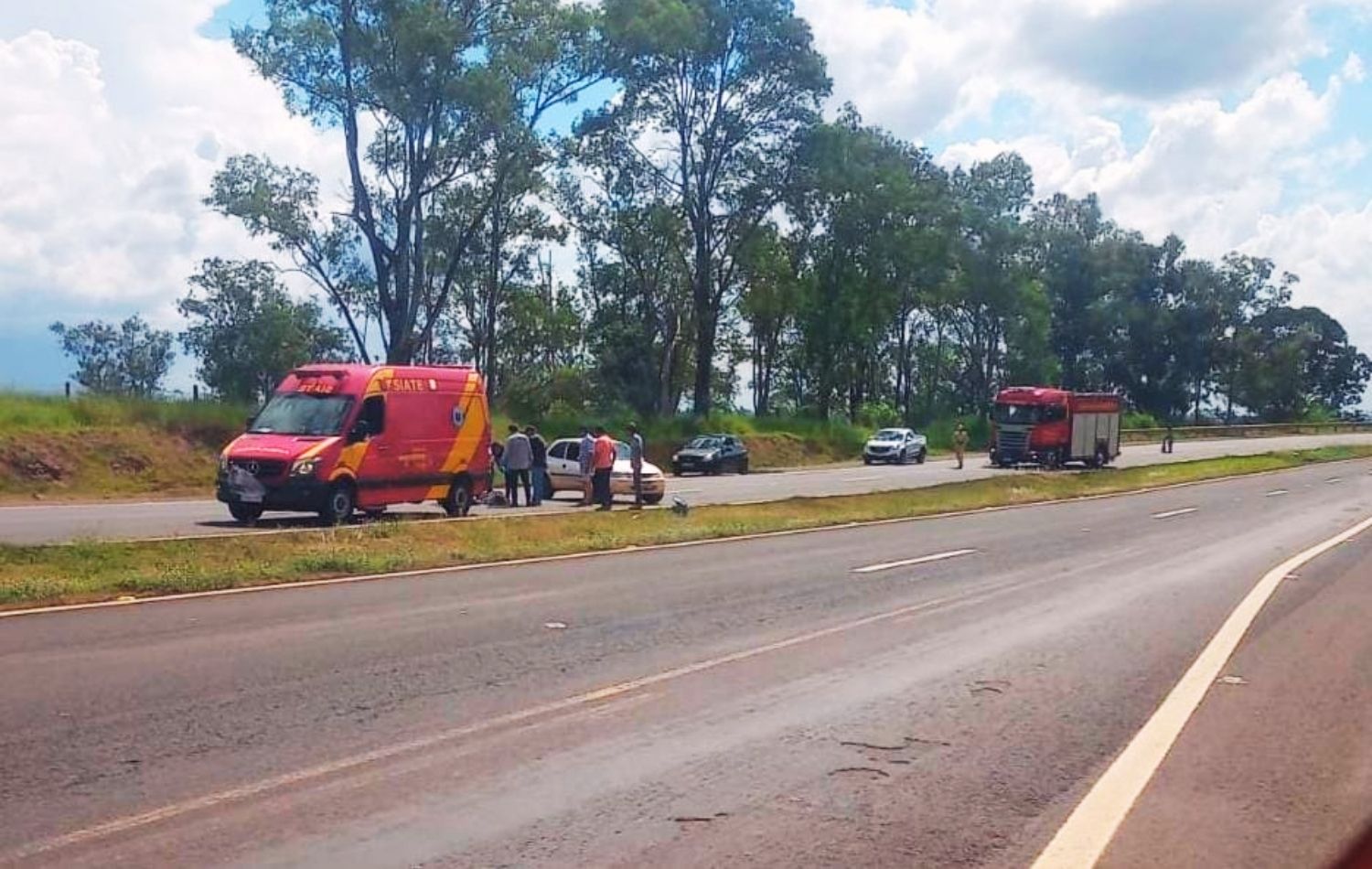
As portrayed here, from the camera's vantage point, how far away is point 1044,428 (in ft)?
179

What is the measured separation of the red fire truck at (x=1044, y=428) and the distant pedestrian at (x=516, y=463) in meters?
29.7

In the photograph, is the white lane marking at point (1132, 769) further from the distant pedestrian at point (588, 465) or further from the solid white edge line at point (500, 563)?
the distant pedestrian at point (588, 465)

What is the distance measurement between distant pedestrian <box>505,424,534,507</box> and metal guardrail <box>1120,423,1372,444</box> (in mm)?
58264

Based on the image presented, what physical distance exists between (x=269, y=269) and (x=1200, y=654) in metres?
55.1

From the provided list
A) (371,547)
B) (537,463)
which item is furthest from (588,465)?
(371,547)

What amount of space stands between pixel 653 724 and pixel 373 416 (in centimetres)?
1539

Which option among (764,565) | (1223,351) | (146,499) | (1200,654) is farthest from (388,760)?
(1223,351)

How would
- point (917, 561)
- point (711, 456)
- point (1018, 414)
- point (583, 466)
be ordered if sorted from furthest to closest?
point (1018, 414) < point (711, 456) < point (583, 466) < point (917, 561)

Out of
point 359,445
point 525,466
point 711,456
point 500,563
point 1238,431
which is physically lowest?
point 500,563

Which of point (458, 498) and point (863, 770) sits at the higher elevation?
point (458, 498)

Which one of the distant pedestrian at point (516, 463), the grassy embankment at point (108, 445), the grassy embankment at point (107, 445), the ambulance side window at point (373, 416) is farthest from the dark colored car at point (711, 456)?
the ambulance side window at point (373, 416)

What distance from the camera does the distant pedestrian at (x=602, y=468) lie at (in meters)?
26.5

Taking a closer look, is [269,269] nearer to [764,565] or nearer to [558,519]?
[558,519]

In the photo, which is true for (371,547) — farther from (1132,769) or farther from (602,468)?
(1132,769)
